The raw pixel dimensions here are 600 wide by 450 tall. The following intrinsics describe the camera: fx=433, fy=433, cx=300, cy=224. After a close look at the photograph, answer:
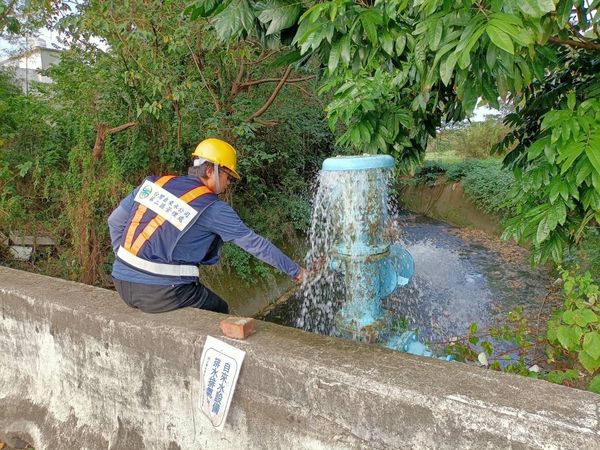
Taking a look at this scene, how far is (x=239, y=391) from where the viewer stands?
2090 mm

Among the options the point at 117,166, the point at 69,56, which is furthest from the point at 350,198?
the point at 69,56

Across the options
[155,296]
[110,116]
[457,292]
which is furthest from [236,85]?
[457,292]

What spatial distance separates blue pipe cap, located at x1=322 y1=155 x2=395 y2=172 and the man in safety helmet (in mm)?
695

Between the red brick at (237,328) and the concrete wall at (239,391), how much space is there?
6 cm

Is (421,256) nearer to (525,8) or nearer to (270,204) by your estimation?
(270,204)

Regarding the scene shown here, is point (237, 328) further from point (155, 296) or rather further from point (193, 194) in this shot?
point (193, 194)

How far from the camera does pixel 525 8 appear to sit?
1.17m

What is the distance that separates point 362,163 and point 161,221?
4.41 feet

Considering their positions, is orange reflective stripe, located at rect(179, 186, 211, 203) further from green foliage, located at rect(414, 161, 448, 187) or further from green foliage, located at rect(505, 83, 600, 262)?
green foliage, located at rect(414, 161, 448, 187)

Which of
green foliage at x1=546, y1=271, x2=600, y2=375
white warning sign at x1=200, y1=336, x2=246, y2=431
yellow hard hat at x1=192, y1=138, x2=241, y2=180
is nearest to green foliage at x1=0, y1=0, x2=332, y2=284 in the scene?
yellow hard hat at x1=192, y1=138, x2=241, y2=180

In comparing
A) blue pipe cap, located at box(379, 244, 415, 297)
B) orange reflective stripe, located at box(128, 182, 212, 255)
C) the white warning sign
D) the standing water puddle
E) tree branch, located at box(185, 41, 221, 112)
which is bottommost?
the standing water puddle

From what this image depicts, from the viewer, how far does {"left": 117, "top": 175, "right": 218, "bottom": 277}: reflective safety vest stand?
2773mm

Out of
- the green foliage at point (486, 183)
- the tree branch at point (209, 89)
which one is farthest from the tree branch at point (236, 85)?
the green foliage at point (486, 183)


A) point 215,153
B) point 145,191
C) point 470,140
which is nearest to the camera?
point 145,191
